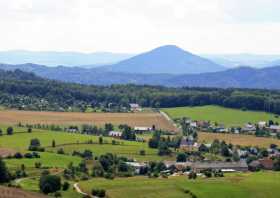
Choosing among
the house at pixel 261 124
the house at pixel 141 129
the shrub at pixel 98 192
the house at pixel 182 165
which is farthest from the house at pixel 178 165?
the house at pixel 261 124

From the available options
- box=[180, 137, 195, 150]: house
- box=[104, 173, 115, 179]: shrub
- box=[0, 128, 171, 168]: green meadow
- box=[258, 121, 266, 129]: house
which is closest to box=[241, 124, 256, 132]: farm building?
box=[258, 121, 266, 129]: house

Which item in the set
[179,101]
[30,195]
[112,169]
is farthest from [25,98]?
[30,195]

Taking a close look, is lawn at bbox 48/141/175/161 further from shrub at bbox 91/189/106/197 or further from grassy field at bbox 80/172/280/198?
shrub at bbox 91/189/106/197

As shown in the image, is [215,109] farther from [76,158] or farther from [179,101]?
[76,158]

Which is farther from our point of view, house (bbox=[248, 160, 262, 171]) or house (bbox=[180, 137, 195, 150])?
house (bbox=[180, 137, 195, 150])

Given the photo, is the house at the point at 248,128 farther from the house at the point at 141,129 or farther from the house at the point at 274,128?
the house at the point at 141,129

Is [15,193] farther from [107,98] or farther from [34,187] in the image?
[107,98]
